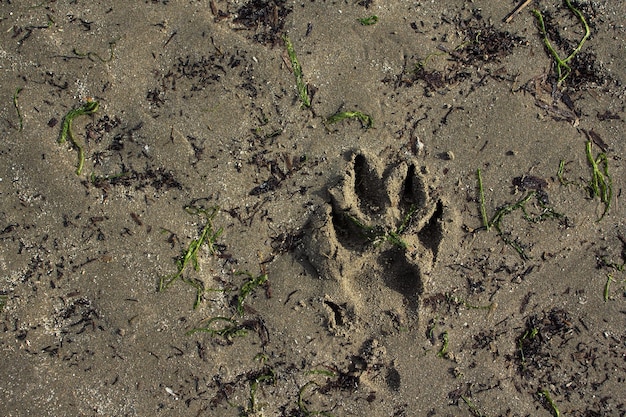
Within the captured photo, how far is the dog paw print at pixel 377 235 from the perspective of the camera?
3.15 meters

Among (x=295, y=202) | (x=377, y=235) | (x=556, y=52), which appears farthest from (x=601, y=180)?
(x=295, y=202)

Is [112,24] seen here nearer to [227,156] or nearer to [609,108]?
[227,156]

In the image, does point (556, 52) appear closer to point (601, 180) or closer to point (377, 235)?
point (601, 180)

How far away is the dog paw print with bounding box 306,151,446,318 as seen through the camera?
10.3 feet

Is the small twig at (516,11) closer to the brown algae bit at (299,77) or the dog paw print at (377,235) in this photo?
the dog paw print at (377,235)

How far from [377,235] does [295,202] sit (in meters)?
0.61

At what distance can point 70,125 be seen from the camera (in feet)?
10.4

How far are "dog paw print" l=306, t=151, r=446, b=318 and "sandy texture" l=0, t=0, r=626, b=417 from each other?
0.6 inches

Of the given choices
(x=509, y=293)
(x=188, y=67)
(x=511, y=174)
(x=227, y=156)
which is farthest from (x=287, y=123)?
(x=509, y=293)

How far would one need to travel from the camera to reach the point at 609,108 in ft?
10.9

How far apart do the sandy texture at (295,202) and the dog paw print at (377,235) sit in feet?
0.05

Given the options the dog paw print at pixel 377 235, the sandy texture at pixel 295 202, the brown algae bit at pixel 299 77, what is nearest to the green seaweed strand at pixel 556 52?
the sandy texture at pixel 295 202

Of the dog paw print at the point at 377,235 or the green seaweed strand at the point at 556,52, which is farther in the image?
the green seaweed strand at the point at 556,52

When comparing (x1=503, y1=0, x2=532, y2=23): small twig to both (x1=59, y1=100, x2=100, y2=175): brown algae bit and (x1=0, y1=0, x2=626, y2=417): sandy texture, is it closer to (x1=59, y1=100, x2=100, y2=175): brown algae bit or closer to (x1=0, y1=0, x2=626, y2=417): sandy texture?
(x1=0, y1=0, x2=626, y2=417): sandy texture
